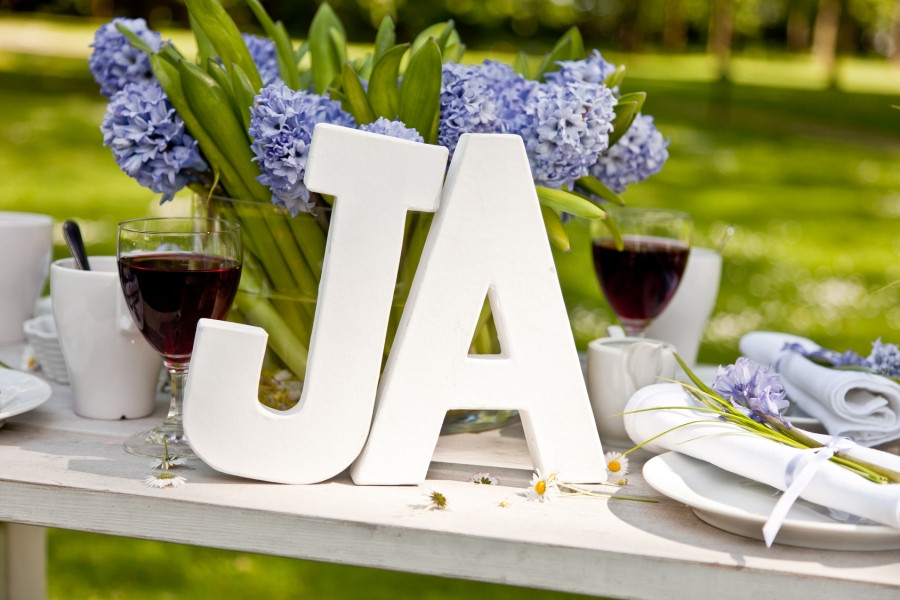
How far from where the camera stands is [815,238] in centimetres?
723

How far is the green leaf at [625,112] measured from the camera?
139cm

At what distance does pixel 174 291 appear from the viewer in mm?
1131

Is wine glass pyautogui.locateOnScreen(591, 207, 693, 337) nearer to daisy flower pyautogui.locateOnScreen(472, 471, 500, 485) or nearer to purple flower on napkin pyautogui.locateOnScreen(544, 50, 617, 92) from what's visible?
purple flower on napkin pyautogui.locateOnScreen(544, 50, 617, 92)

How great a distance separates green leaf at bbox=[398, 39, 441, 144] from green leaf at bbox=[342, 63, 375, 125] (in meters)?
0.05

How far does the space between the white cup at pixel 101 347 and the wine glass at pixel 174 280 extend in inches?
5.5

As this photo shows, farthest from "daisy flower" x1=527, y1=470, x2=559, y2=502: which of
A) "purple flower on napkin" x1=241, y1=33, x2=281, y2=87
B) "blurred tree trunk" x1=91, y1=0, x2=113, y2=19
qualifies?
"blurred tree trunk" x1=91, y1=0, x2=113, y2=19

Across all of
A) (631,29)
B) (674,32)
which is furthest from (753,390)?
(674,32)

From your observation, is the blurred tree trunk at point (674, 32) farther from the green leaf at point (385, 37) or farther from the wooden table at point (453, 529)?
the wooden table at point (453, 529)

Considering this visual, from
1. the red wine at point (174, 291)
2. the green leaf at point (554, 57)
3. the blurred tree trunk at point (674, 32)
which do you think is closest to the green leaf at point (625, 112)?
the green leaf at point (554, 57)

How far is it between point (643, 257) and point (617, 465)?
46 centimetres

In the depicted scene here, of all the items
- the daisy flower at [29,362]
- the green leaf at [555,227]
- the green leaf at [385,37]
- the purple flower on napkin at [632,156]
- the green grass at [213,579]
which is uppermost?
the green leaf at [385,37]

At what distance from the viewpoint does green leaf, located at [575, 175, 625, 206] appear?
1.51m

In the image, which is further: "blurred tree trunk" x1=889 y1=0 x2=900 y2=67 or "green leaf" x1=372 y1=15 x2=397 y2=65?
"blurred tree trunk" x1=889 y1=0 x2=900 y2=67

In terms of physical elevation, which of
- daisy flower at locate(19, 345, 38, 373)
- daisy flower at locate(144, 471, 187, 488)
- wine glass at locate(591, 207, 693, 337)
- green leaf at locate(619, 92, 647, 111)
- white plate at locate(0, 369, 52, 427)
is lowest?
daisy flower at locate(19, 345, 38, 373)
